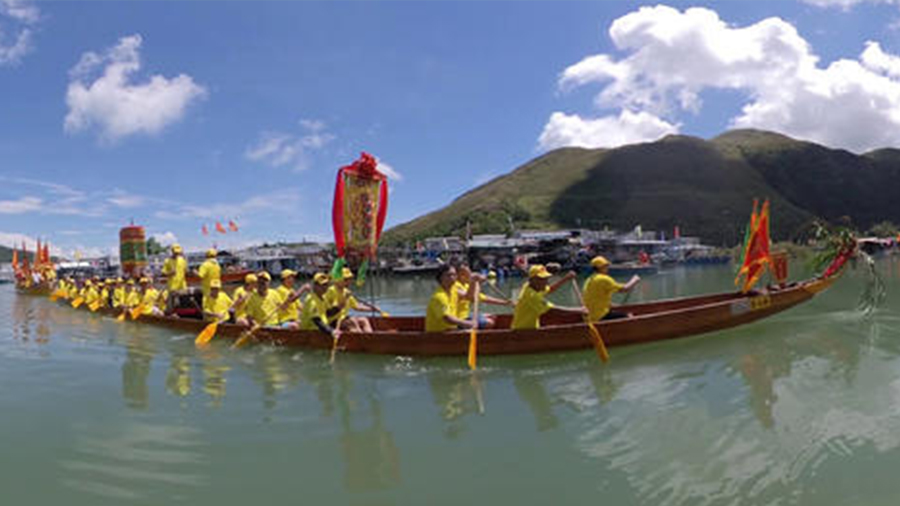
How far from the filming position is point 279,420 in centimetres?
699

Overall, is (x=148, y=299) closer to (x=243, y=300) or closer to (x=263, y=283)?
(x=243, y=300)

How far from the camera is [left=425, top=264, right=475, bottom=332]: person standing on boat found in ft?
32.4

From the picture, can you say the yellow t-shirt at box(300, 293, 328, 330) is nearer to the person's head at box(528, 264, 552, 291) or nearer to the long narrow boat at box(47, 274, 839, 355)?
the long narrow boat at box(47, 274, 839, 355)

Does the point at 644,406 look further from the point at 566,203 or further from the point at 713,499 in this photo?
the point at 566,203

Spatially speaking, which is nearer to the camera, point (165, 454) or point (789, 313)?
point (165, 454)

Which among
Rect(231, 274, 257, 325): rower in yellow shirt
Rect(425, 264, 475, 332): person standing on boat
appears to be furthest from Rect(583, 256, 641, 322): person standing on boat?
Rect(231, 274, 257, 325): rower in yellow shirt

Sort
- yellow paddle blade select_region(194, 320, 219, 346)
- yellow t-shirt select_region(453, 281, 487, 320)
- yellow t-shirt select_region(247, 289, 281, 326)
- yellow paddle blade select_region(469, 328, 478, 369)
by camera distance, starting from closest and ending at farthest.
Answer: yellow paddle blade select_region(469, 328, 478, 369), yellow t-shirt select_region(453, 281, 487, 320), yellow t-shirt select_region(247, 289, 281, 326), yellow paddle blade select_region(194, 320, 219, 346)

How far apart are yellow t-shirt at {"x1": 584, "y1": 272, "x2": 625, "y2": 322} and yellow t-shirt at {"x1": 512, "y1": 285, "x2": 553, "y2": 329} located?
Result: 987 millimetres

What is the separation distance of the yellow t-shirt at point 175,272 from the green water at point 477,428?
5.52 m

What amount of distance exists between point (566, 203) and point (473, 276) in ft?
446

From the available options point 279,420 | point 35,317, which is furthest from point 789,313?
point 35,317

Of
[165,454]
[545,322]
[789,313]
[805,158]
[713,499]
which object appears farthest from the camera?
[805,158]

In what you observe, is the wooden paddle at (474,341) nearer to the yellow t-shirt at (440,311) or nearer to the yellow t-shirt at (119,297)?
the yellow t-shirt at (440,311)

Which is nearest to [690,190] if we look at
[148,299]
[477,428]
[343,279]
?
[148,299]
